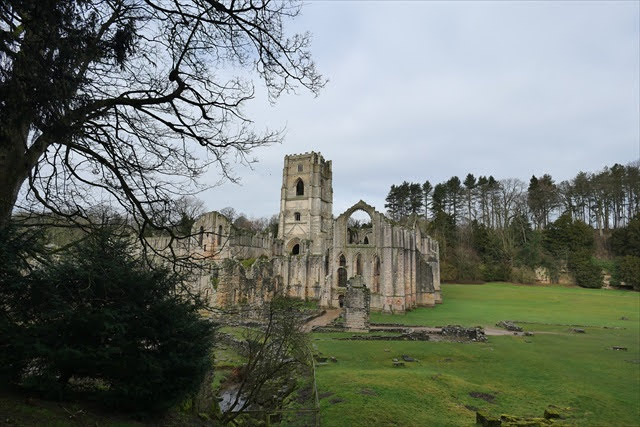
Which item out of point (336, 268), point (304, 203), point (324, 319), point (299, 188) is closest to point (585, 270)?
point (336, 268)

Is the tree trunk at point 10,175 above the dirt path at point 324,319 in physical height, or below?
above

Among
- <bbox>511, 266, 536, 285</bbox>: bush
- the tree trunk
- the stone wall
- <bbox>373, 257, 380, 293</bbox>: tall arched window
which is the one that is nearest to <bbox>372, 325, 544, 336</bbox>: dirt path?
the stone wall

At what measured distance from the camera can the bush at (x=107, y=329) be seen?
628 centimetres

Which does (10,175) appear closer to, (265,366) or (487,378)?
(265,366)

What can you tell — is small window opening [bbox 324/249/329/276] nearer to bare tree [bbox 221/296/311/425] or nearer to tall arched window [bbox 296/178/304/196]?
tall arched window [bbox 296/178/304/196]

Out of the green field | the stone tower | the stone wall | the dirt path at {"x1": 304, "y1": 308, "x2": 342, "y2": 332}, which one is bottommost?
the green field

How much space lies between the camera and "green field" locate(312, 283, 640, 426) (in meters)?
10.4

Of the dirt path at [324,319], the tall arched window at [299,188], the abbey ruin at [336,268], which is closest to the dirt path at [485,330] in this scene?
the dirt path at [324,319]

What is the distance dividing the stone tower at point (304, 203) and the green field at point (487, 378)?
1008 inches

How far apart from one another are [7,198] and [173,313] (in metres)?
3.20

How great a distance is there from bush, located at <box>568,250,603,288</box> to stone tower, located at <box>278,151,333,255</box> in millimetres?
33967

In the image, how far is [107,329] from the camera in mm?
6473

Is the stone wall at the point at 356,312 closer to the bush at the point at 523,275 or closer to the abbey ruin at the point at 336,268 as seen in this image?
the abbey ruin at the point at 336,268

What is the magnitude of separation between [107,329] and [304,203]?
46105 millimetres
